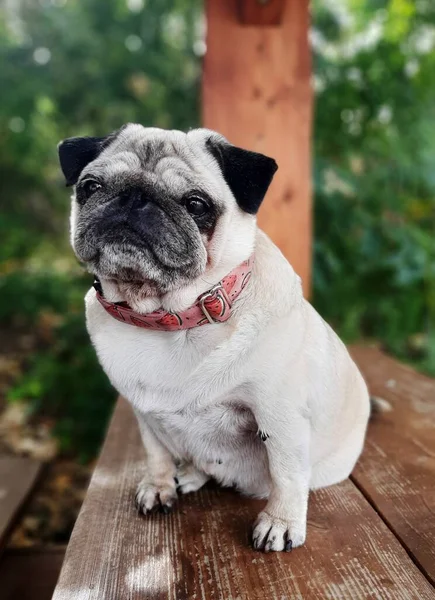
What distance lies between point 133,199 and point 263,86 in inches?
65.1

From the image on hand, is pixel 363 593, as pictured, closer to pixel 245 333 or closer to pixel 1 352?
pixel 245 333

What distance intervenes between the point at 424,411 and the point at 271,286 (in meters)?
1.14

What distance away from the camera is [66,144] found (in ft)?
4.60

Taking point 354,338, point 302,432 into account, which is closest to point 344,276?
point 354,338

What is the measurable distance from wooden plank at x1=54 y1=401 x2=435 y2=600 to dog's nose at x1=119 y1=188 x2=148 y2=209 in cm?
78

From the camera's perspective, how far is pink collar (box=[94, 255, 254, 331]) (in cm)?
131

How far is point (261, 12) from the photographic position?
2568mm

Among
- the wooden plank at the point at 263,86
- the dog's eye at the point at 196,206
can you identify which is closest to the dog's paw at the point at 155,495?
the dog's eye at the point at 196,206

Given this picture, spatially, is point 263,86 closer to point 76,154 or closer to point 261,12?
point 261,12

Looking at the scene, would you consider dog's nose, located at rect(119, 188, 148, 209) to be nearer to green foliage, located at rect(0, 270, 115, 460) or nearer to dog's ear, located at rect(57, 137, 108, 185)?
dog's ear, located at rect(57, 137, 108, 185)

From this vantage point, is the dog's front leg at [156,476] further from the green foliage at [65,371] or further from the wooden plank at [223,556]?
the green foliage at [65,371]

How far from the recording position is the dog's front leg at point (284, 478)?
1.33 m

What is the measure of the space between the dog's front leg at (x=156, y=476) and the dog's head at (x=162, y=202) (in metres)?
0.46

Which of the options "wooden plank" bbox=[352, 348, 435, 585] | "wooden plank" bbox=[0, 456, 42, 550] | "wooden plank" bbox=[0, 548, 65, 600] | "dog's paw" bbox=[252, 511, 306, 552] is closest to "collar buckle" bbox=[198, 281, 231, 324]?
"dog's paw" bbox=[252, 511, 306, 552]
